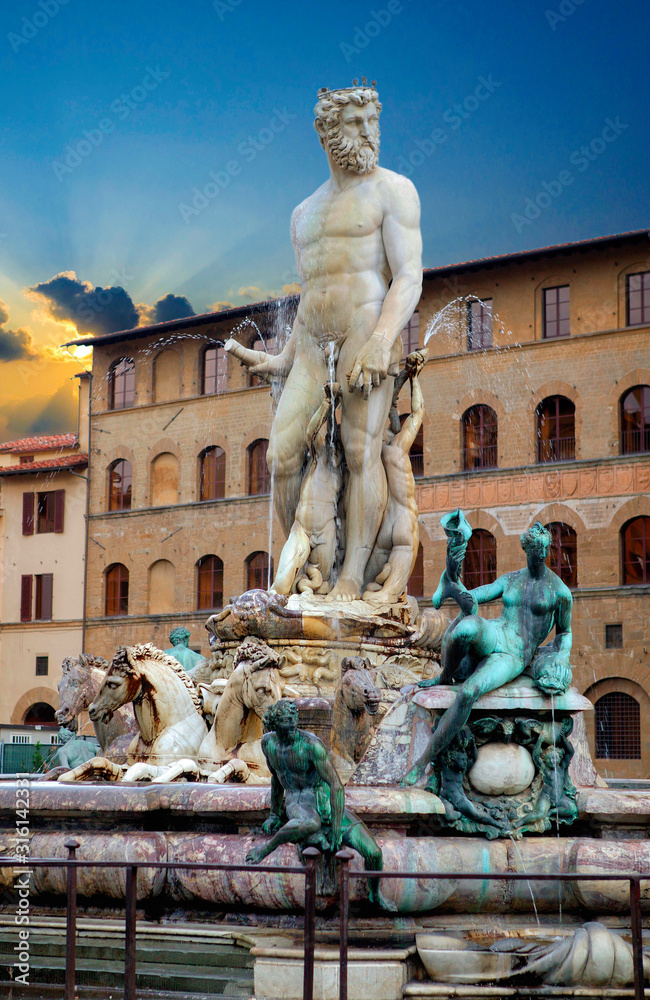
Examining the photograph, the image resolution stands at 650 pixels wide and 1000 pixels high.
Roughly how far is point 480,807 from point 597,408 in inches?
1194

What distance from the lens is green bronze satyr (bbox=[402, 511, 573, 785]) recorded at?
635 cm

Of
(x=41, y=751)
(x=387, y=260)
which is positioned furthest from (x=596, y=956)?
(x=41, y=751)

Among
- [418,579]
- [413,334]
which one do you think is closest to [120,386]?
[413,334]

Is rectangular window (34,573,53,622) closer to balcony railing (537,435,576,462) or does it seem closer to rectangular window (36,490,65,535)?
rectangular window (36,490,65,535)

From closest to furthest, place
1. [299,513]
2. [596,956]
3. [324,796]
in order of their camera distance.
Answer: [596,956] < [324,796] < [299,513]

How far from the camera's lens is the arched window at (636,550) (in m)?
34.4

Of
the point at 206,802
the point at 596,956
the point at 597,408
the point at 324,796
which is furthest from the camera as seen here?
the point at 597,408

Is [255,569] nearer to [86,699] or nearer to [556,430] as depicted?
[556,430]

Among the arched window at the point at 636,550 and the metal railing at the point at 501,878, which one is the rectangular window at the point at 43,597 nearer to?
the arched window at the point at 636,550

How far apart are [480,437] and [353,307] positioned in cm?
2833

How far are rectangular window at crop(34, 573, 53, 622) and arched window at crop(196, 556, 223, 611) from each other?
5.88m

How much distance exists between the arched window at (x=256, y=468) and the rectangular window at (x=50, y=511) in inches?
293

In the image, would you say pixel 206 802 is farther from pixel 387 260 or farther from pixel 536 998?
pixel 387 260

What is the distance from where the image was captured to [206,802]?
20.1ft
